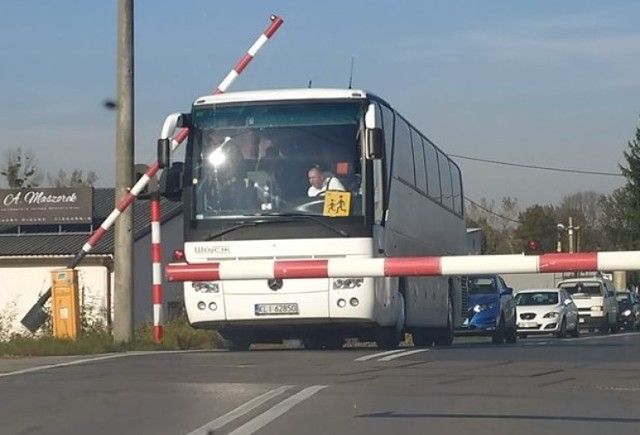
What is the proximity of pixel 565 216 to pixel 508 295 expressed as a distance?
59.4 meters

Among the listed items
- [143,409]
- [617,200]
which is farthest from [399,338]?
[617,200]

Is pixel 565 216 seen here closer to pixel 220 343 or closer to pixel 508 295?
pixel 508 295

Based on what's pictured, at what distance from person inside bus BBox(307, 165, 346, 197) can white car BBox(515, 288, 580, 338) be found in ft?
73.1

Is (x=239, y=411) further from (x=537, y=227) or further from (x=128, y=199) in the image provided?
(x=537, y=227)

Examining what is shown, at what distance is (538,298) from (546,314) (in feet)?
4.99

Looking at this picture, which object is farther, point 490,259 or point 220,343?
point 220,343

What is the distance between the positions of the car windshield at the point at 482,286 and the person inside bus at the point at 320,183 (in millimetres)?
15389

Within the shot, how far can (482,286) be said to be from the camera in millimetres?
32750

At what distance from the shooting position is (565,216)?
299 ft

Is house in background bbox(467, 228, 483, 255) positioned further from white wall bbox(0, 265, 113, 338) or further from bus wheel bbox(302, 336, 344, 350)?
white wall bbox(0, 265, 113, 338)

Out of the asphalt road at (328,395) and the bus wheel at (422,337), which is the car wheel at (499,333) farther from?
the asphalt road at (328,395)

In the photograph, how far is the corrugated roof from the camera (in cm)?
4538

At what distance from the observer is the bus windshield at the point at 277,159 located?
17469mm

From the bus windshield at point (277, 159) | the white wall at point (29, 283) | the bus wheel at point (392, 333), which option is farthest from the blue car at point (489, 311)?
the white wall at point (29, 283)
